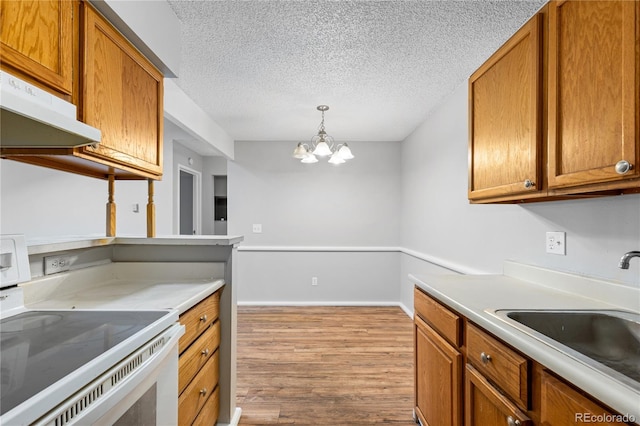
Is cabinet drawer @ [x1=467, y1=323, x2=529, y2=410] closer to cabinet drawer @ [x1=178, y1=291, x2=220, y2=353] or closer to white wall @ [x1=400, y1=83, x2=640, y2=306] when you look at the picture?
white wall @ [x1=400, y1=83, x2=640, y2=306]

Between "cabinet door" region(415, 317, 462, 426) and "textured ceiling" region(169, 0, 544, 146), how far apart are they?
69.1 inches

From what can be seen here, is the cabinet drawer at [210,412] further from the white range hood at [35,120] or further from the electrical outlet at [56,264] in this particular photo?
the white range hood at [35,120]

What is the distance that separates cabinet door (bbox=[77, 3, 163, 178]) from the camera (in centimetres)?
131

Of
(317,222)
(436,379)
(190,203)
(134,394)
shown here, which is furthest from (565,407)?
(190,203)

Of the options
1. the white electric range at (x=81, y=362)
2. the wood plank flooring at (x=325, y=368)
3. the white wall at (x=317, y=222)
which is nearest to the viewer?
the white electric range at (x=81, y=362)

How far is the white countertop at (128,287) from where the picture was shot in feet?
4.19

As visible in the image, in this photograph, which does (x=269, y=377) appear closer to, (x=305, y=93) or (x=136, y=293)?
(x=136, y=293)

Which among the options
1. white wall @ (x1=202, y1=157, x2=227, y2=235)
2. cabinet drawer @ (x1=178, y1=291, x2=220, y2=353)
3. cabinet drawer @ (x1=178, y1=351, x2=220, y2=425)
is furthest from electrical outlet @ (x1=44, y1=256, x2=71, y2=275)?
white wall @ (x1=202, y1=157, x2=227, y2=235)

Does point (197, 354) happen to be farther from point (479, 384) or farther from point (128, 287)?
point (479, 384)

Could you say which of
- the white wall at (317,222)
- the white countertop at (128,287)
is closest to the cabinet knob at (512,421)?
the white countertop at (128,287)

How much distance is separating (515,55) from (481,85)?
0.28 meters

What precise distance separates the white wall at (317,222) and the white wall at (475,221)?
32 cm

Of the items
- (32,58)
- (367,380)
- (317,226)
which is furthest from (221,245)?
(317,226)

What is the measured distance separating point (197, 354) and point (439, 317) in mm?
1178
